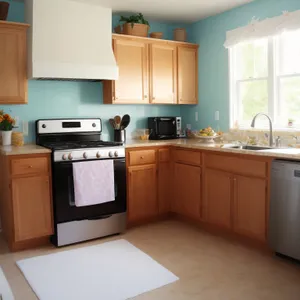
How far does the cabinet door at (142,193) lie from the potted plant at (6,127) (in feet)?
4.24

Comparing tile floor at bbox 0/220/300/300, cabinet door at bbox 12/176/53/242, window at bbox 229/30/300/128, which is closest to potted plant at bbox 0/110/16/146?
cabinet door at bbox 12/176/53/242

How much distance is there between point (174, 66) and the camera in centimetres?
476

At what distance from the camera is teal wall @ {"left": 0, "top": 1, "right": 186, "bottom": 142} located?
4.12 m

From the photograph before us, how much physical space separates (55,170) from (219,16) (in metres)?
2.68

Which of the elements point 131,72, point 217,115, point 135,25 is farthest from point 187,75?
point 135,25

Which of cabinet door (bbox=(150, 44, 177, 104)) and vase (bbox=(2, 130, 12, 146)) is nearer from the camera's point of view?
vase (bbox=(2, 130, 12, 146))

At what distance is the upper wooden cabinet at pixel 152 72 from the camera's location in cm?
437

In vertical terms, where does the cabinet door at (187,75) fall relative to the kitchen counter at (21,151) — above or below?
above

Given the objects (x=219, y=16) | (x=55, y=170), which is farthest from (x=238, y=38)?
(x=55, y=170)

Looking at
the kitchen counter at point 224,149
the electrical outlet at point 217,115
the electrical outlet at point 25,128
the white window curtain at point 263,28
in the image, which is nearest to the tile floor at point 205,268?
the kitchen counter at point 224,149

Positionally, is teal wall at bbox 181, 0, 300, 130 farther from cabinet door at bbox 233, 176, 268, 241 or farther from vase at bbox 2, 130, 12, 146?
vase at bbox 2, 130, 12, 146

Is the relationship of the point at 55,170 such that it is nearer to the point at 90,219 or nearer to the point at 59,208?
the point at 59,208

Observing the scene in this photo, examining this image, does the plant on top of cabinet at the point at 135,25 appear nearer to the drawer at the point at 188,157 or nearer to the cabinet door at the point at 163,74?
the cabinet door at the point at 163,74

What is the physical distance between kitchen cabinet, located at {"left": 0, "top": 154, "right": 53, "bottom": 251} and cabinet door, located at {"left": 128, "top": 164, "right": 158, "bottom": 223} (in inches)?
35.7
